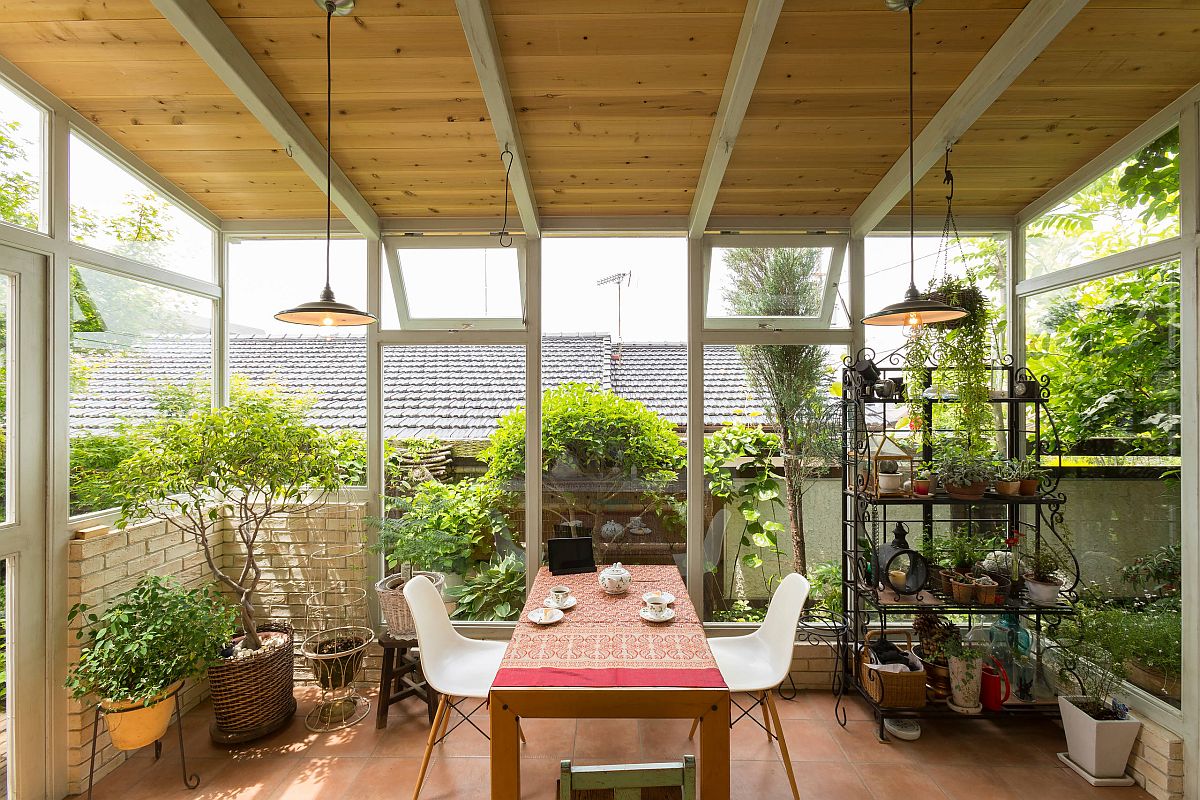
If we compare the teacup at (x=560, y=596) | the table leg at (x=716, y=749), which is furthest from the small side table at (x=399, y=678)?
the table leg at (x=716, y=749)

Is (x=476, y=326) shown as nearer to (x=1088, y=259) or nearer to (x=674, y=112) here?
(x=674, y=112)

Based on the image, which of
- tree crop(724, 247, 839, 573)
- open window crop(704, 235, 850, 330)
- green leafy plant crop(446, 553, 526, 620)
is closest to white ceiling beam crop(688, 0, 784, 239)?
open window crop(704, 235, 850, 330)

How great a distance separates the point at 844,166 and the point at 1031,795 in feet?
10.5

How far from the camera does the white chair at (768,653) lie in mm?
2461

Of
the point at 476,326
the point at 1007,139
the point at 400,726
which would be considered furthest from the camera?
the point at 476,326

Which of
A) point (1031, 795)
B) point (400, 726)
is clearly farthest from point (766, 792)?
point (400, 726)

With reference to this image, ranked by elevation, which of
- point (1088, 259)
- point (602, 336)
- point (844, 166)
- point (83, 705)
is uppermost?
point (844, 166)

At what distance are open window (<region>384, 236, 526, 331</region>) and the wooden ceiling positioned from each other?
0.33 m

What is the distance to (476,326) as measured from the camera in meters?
3.58

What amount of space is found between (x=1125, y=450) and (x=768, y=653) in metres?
2.09

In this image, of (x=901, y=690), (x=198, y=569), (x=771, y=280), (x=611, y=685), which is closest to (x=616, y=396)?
(x=771, y=280)

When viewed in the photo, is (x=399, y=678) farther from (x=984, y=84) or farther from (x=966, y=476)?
(x=984, y=84)

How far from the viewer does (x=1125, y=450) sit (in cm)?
276

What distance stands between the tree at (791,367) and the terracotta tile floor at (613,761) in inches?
41.8
